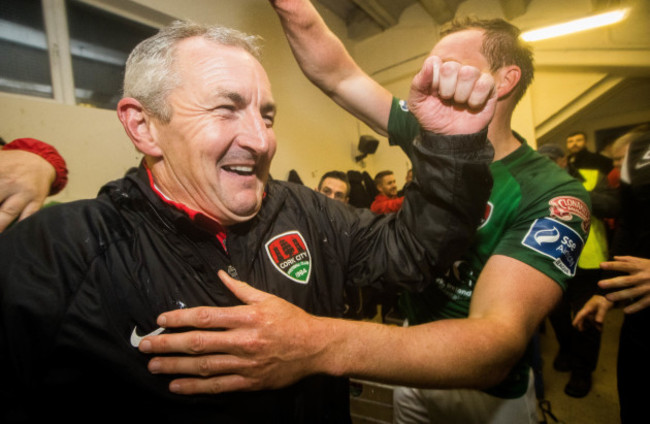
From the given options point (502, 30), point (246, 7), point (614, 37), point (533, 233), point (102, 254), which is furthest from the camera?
point (614, 37)

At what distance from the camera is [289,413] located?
0.95 m

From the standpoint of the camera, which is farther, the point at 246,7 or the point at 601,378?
the point at 246,7

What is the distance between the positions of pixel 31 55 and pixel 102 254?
294cm

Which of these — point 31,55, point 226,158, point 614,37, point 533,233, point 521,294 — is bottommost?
point 521,294

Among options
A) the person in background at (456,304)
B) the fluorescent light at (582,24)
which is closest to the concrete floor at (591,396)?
the person in background at (456,304)

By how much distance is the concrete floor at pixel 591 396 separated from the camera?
2.54 m

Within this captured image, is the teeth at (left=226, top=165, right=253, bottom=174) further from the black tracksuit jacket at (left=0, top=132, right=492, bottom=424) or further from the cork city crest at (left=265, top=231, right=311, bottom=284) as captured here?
the cork city crest at (left=265, top=231, right=311, bottom=284)

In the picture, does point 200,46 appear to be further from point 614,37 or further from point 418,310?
point 614,37

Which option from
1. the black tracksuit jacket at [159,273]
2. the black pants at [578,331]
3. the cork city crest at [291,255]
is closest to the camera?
the black tracksuit jacket at [159,273]

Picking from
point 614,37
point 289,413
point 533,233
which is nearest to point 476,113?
point 533,233

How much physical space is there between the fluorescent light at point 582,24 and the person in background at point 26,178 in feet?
16.4

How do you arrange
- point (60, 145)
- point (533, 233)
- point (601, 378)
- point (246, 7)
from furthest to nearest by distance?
1. point (246, 7)
2. point (601, 378)
3. point (60, 145)
4. point (533, 233)

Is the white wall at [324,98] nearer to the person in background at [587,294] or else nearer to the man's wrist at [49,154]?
the man's wrist at [49,154]

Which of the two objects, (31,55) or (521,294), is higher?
(31,55)
